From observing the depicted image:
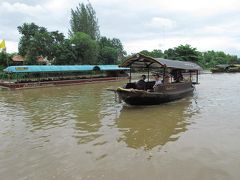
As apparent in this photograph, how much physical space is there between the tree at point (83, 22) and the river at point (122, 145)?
4280 cm

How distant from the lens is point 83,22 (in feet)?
171

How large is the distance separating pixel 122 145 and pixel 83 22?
48.0m

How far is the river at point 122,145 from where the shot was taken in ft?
17.1

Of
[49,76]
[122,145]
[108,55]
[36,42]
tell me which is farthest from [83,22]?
[122,145]

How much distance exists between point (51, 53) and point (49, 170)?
115ft

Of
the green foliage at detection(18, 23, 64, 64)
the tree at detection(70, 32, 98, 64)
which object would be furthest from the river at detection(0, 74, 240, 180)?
the tree at detection(70, 32, 98, 64)

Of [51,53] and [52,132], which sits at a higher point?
[51,53]

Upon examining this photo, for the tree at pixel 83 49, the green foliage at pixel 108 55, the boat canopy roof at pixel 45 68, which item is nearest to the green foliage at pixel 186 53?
the green foliage at pixel 108 55

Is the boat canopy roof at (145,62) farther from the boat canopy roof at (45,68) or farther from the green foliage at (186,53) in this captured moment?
the green foliage at (186,53)

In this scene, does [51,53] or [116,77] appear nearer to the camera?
[116,77]

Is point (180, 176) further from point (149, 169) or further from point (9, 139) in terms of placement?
point (9, 139)

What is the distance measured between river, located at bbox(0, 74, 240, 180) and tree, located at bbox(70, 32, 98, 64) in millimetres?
30342

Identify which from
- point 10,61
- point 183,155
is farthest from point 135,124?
point 10,61

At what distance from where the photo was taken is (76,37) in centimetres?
4112
